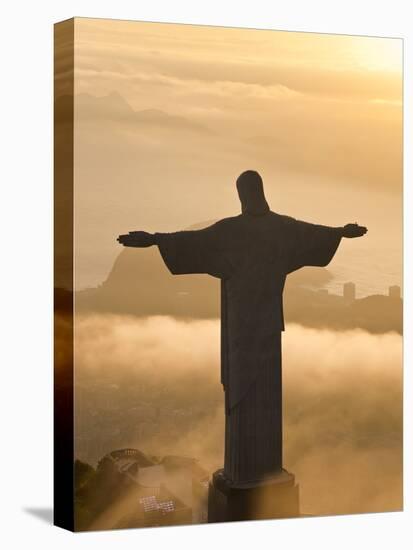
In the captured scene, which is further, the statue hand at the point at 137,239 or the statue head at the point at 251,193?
the statue head at the point at 251,193

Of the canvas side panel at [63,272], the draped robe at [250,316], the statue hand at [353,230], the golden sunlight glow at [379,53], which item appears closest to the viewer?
the canvas side panel at [63,272]

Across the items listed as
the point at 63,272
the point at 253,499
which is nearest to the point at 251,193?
the point at 63,272

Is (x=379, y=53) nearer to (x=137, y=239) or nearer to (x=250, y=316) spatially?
(x=250, y=316)

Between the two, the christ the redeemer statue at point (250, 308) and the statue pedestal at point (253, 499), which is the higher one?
the christ the redeemer statue at point (250, 308)

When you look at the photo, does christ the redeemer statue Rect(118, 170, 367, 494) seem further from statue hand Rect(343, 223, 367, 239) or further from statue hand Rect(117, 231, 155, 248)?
statue hand Rect(343, 223, 367, 239)

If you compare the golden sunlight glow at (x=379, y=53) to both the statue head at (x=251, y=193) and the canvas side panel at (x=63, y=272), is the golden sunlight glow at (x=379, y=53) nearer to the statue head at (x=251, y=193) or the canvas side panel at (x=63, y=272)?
the statue head at (x=251, y=193)

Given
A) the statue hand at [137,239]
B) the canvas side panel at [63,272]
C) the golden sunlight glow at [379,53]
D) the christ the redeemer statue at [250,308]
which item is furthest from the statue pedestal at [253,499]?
the golden sunlight glow at [379,53]
